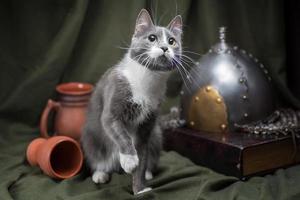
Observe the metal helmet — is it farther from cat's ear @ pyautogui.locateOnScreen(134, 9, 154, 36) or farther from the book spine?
cat's ear @ pyautogui.locateOnScreen(134, 9, 154, 36)

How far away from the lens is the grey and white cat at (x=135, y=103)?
105cm

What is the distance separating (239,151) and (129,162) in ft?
1.12

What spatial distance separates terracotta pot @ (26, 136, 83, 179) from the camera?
1220 millimetres

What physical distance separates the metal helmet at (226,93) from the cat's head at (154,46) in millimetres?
308

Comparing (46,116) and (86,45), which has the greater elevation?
(86,45)

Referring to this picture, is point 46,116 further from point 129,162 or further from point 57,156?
point 129,162

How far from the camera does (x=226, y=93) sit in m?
1.34

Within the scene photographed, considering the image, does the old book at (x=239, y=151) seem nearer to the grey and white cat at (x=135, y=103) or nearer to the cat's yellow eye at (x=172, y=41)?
the grey and white cat at (x=135, y=103)

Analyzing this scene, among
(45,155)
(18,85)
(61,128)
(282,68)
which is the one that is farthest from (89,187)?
(282,68)

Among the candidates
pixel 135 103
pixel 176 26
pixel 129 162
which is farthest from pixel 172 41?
pixel 129 162

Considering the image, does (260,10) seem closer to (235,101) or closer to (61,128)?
(235,101)

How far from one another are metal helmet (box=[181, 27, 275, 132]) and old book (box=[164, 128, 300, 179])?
46 millimetres

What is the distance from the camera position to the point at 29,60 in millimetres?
1570

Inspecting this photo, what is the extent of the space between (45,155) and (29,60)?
0.48 meters
